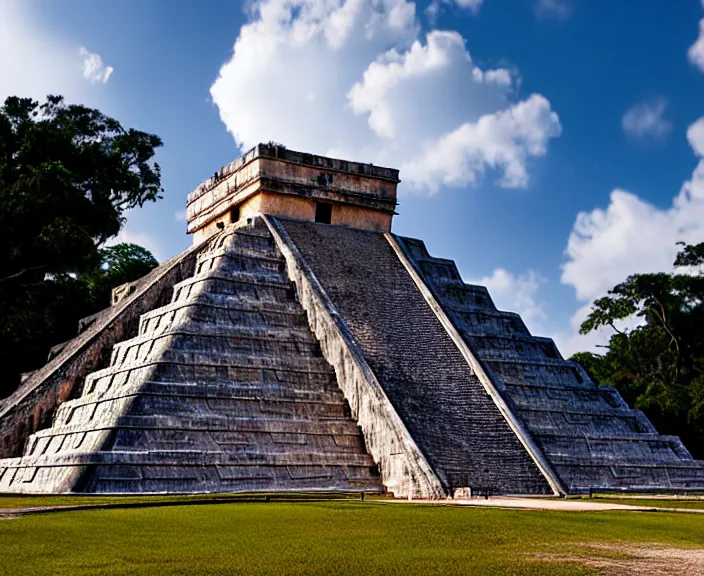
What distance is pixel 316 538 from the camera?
648 centimetres

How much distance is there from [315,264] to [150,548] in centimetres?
1178

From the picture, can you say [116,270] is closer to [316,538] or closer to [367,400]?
[367,400]

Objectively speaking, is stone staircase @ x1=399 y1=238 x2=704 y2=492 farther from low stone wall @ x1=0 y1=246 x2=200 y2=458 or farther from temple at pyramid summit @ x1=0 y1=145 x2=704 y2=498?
low stone wall @ x1=0 y1=246 x2=200 y2=458

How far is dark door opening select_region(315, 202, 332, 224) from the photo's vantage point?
20.1 meters

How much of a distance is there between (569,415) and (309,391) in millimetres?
4572

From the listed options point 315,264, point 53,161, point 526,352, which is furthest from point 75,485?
point 53,161

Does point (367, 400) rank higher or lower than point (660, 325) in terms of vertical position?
lower

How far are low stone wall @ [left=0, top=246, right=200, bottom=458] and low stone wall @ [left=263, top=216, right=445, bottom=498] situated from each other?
8.62ft

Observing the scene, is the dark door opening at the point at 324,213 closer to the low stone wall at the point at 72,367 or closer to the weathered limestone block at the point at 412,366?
the weathered limestone block at the point at 412,366

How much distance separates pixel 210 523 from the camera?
7.40 m

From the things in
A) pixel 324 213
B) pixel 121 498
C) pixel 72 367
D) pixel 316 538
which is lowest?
pixel 316 538

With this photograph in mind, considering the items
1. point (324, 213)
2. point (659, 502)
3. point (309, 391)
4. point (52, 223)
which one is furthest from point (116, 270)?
point (659, 502)

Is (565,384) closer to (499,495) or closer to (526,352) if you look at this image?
(526,352)

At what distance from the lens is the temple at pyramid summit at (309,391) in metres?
12.7
